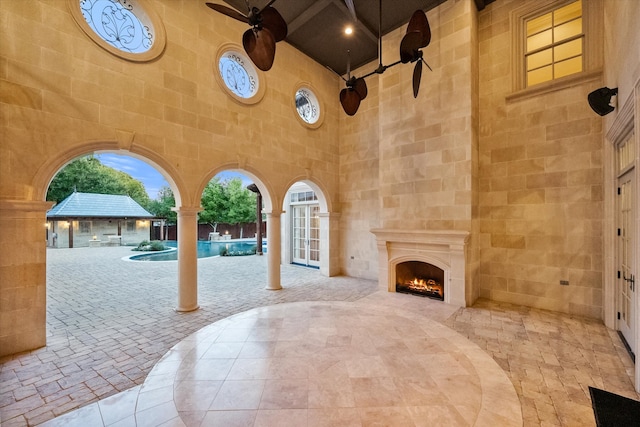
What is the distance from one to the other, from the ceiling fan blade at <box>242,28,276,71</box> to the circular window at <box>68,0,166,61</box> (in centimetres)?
232

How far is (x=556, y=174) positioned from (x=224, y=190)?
66.6 feet

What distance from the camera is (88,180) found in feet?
63.3

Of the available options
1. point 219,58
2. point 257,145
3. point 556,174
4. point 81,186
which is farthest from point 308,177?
point 81,186

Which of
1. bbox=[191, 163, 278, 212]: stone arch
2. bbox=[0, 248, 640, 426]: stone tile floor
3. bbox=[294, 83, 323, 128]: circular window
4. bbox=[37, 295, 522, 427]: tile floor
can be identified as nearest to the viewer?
bbox=[37, 295, 522, 427]: tile floor

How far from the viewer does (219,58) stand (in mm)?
4766

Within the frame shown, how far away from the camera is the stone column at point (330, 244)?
703 cm

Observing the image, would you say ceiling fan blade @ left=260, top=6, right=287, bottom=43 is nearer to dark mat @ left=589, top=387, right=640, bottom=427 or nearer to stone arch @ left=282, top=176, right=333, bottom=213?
stone arch @ left=282, top=176, right=333, bottom=213

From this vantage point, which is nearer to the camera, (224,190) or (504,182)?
(504,182)

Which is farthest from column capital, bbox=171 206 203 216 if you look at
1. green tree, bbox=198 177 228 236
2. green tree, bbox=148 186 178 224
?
green tree, bbox=148 186 178 224

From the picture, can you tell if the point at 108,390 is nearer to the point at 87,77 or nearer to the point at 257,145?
the point at 87,77

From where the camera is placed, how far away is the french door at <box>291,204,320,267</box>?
8.44 metres

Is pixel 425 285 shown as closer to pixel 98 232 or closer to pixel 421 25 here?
pixel 421 25

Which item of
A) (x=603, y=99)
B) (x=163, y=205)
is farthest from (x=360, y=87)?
(x=163, y=205)

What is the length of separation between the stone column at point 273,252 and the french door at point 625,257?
5.31 m
